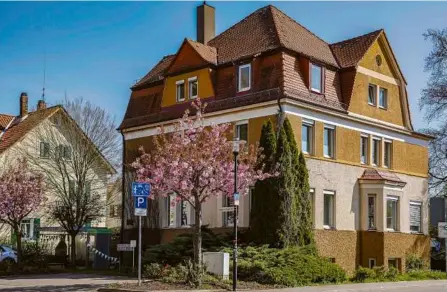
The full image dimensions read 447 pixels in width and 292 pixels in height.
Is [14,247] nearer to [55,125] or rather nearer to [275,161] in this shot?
[55,125]

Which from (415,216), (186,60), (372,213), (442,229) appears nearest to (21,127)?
(186,60)

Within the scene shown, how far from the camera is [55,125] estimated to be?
41062mm

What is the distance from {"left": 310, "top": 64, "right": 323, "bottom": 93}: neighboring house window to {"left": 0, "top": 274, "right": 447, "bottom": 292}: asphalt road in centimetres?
952

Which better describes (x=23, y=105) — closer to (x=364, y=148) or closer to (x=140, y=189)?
(x=364, y=148)

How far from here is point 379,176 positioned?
1347 inches

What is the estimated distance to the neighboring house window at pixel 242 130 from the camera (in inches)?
1258

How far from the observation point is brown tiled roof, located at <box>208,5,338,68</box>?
107 feet

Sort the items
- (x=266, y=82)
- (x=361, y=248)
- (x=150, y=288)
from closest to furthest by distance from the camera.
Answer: (x=150, y=288), (x=266, y=82), (x=361, y=248)

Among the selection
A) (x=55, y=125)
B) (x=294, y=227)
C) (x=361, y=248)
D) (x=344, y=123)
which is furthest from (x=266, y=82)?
(x=55, y=125)

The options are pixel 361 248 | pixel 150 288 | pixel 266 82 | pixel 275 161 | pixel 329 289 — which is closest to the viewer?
pixel 150 288

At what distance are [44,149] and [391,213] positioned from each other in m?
19.6

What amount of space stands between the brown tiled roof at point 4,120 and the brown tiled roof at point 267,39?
2088cm

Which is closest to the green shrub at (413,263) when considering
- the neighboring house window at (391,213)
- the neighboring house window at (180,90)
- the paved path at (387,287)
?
A: the neighboring house window at (391,213)

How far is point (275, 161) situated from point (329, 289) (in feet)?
20.6
